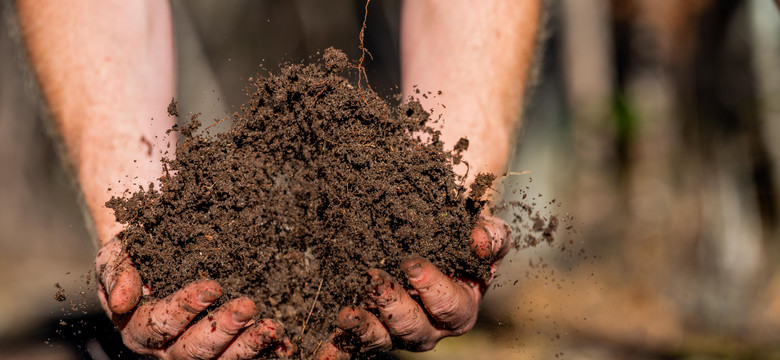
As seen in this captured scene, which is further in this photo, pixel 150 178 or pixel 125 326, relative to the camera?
pixel 150 178

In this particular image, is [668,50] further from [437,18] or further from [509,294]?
[437,18]

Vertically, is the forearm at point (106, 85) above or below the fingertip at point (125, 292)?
above

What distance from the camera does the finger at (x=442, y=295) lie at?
2.17 ft

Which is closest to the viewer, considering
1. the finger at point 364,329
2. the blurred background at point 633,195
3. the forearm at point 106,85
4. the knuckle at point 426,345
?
the finger at point 364,329

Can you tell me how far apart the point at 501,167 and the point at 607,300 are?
1838 millimetres

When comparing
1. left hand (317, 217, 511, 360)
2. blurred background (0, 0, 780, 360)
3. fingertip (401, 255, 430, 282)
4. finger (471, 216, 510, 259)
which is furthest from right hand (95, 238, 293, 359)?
blurred background (0, 0, 780, 360)

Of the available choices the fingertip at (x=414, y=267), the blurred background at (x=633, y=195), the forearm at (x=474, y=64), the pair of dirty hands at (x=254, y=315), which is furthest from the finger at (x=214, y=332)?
the blurred background at (x=633, y=195)

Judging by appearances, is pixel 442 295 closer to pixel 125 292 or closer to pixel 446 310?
pixel 446 310

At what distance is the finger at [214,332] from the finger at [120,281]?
106 mm

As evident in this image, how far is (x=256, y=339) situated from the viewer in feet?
2.07

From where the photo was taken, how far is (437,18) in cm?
104

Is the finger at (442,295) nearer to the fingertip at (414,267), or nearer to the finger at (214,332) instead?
the fingertip at (414,267)

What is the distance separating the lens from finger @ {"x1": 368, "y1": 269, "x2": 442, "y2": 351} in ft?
2.12

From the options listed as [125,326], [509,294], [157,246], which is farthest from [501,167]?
[509,294]
